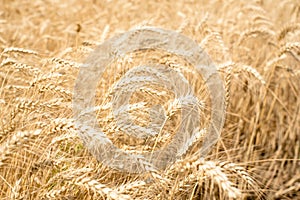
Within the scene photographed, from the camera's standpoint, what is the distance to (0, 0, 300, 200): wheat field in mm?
1423

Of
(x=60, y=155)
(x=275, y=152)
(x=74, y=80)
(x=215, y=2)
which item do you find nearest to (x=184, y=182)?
(x=60, y=155)

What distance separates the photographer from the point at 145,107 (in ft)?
5.58

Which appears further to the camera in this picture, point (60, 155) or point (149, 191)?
point (60, 155)

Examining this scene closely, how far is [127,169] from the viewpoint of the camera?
1582mm

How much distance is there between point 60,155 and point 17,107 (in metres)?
0.26

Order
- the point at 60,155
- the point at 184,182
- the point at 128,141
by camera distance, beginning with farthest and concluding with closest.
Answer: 1. the point at 128,141
2. the point at 60,155
3. the point at 184,182

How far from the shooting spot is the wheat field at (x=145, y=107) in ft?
4.67

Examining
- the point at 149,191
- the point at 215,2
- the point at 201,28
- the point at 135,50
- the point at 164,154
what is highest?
the point at 215,2

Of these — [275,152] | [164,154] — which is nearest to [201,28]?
[275,152]

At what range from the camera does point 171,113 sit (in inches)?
61.9

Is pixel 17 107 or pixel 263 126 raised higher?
pixel 263 126

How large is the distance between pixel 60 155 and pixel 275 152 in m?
1.71

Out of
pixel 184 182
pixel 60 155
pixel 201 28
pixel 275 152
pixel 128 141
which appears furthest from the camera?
pixel 201 28

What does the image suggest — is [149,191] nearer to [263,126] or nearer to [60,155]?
[60,155]
